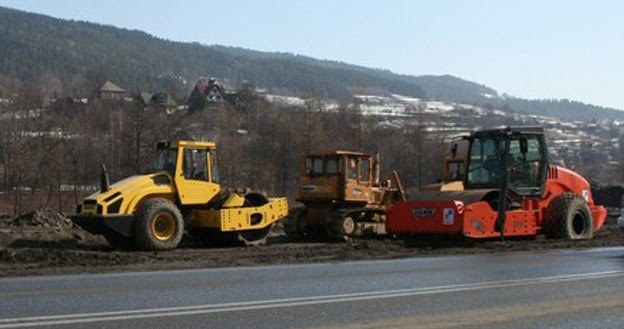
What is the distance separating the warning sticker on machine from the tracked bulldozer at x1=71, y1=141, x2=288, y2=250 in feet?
19.4

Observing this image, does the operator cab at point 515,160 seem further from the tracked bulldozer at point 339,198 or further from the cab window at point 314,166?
the cab window at point 314,166

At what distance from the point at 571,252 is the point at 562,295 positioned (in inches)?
301

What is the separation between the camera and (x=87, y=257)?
63.5ft

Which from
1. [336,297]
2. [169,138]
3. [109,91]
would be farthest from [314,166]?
[109,91]

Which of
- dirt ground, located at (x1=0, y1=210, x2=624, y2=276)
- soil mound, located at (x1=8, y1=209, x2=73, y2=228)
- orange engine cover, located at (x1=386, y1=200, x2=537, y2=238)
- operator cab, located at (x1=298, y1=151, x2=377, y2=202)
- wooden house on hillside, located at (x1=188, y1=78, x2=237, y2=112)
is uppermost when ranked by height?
wooden house on hillside, located at (x1=188, y1=78, x2=237, y2=112)

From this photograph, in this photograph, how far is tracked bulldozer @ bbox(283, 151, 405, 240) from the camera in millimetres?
27359

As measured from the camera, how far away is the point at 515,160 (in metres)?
23.0

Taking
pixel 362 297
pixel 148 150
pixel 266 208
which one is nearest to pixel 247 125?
pixel 148 150

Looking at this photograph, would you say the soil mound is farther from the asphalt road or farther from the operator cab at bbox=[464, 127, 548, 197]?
the asphalt road

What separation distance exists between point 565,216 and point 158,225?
411 inches

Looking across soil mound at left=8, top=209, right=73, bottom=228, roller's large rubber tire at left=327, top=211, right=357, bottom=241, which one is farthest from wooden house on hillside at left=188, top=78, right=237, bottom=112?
roller's large rubber tire at left=327, top=211, right=357, bottom=241

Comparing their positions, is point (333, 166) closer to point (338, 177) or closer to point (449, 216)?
point (338, 177)

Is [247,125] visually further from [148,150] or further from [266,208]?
[266,208]

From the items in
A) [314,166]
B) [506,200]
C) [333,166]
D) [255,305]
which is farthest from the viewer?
[314,166]
